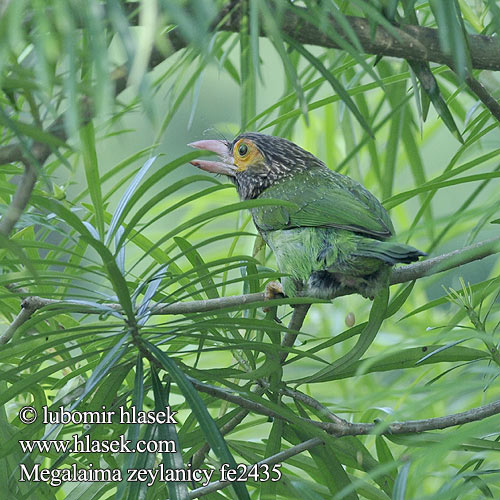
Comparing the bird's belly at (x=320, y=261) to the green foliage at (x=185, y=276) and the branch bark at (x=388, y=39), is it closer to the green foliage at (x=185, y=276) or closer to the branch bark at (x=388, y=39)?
the green foliage at (x=185, y=276)

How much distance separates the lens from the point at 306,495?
0.98 meters

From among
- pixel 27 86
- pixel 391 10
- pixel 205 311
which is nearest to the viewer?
pixel 27 86

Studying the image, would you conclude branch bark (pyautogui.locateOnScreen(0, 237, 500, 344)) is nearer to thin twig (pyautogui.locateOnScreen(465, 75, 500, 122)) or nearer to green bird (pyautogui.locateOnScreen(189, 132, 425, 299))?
green bird (pyautogui.locateOnScreen(189, 132, 425, 299))

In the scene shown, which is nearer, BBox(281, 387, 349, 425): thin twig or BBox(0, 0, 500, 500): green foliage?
BBox(0, 0, 500, 500): green foliage

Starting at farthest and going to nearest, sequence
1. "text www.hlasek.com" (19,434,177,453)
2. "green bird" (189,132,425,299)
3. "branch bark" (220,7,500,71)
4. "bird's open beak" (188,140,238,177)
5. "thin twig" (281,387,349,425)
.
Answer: "bird's open beak" (188,140,238,177)
"green bird" (189,132,425,299)
"thin twig" (281,387,349,425)
"text www.hlasek.com" (19,434,177,453)
"branch bark" (220,7,500,71)

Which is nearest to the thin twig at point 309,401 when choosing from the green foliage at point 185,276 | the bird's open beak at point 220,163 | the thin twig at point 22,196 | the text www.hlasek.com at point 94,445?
the green foliage at point 185,276

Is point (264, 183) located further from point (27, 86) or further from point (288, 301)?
point (27, 86)

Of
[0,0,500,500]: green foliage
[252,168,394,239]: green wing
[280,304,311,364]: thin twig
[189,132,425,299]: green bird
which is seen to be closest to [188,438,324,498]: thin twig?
[0,0,500,500]: green foliage

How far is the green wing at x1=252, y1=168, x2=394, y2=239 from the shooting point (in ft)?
4.05

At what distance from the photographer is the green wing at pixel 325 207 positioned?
1.24m

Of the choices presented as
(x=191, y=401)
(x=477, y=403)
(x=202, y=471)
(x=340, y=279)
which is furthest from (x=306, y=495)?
(x=477, y=403)

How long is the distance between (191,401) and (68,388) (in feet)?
0.97

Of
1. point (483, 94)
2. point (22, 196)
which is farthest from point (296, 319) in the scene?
point (22, 196)

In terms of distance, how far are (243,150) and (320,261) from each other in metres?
0.45
